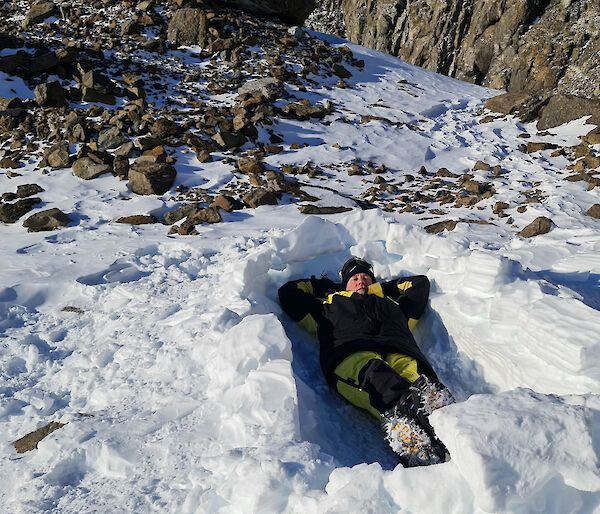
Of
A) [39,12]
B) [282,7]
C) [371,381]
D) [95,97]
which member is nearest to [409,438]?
Answer: [371,381]

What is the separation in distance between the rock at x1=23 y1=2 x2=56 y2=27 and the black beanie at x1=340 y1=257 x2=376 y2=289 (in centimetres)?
1142

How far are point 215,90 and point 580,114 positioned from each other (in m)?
7.21

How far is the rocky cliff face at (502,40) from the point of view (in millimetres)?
16406

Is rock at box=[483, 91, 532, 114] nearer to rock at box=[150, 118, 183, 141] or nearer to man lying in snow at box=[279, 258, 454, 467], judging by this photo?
rock at box=[150, 118, 183, 141]

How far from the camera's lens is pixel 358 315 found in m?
3.33

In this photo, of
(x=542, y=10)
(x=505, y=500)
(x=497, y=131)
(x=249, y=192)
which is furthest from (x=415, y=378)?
(x=542, y=10)

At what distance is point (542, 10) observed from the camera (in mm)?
18281

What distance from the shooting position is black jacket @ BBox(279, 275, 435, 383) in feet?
10.2

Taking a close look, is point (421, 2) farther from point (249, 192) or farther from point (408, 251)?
point (408, 251)

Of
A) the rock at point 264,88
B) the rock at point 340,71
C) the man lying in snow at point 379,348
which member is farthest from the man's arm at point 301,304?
the rock at point 340,71

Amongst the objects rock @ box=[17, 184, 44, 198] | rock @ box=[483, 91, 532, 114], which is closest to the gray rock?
rock @ box=[17, 184, 44, 198]

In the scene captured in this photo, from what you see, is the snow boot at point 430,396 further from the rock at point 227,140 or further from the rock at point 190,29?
the rock at point 190,29

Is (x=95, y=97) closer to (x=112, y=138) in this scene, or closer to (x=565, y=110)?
(x=112, y=138)

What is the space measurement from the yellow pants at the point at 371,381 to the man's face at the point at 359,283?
594 millimetres
